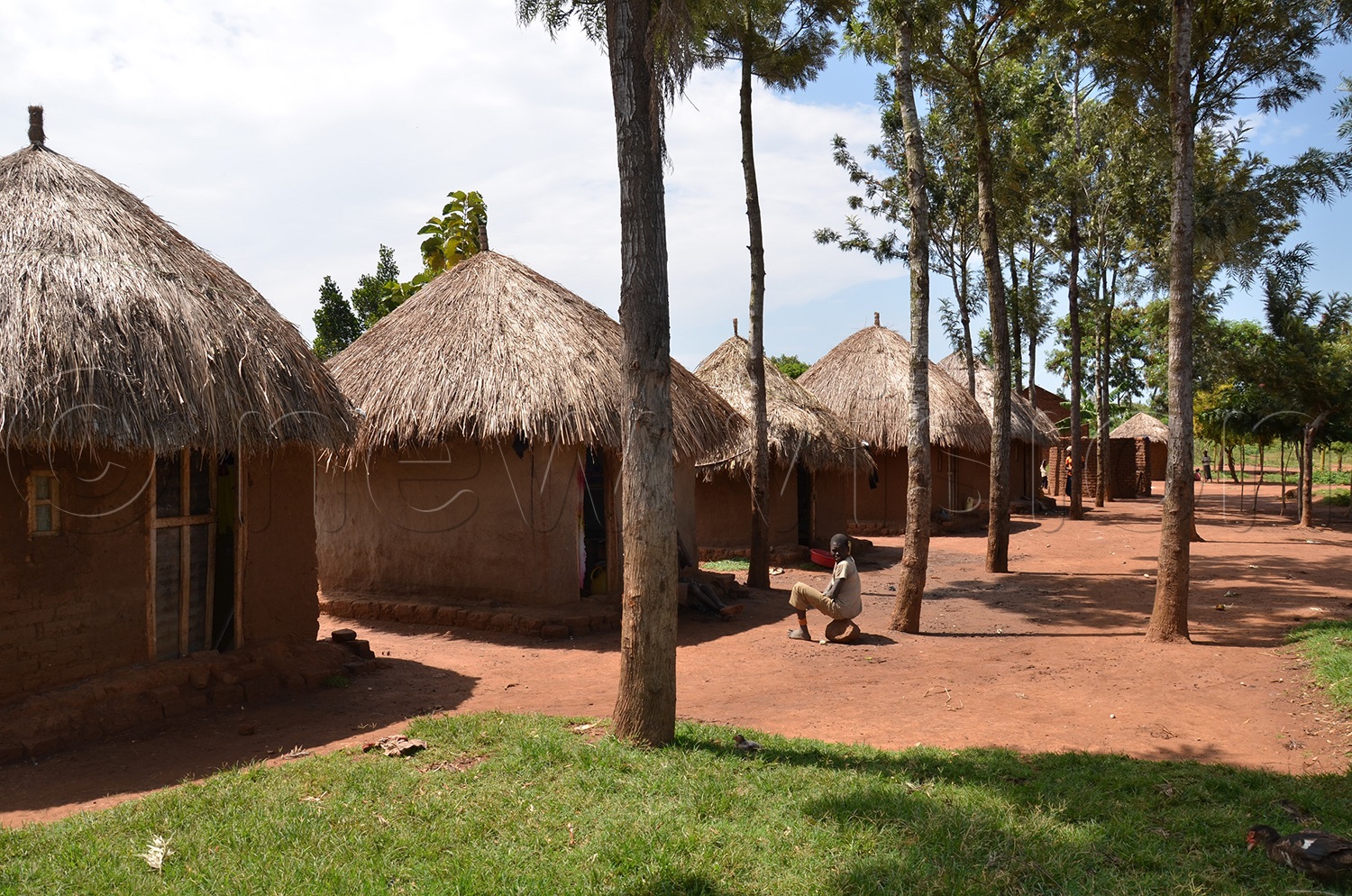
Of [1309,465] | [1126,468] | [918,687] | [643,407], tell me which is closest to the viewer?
[643,407]

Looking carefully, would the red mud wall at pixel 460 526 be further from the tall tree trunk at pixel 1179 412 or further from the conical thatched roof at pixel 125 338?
the tall tree trunk at pixel 1179 412

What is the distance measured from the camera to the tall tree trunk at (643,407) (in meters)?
5.54

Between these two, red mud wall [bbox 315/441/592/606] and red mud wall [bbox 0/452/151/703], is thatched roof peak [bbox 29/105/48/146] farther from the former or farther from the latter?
red mud wall [bbox 315/441/592/606]

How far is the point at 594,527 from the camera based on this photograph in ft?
40.2

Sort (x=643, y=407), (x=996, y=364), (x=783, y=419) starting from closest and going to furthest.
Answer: (x=643, y=407) < (x=996, y=364) < (x=783, y=419)

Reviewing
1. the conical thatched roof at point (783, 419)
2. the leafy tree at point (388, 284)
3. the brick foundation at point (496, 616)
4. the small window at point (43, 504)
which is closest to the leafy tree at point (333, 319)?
the leafy tree at point (388, 284)

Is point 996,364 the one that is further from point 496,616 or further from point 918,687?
point 496,616

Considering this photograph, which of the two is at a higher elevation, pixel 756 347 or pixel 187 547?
pixel 756 347

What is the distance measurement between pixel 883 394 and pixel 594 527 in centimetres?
1150

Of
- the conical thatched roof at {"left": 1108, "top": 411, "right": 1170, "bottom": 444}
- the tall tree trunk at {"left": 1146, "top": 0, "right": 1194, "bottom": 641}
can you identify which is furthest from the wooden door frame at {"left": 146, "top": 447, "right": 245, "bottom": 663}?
the conical thatched roof at {"left": 1108, "top": 411, "right": 1170, "bottom": 444}

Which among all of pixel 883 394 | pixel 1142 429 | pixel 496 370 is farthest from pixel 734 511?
pixel 1142 429

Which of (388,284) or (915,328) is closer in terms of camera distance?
(915,328)

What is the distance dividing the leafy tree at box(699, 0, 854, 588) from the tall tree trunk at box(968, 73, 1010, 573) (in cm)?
257

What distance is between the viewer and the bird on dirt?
12.0ft
